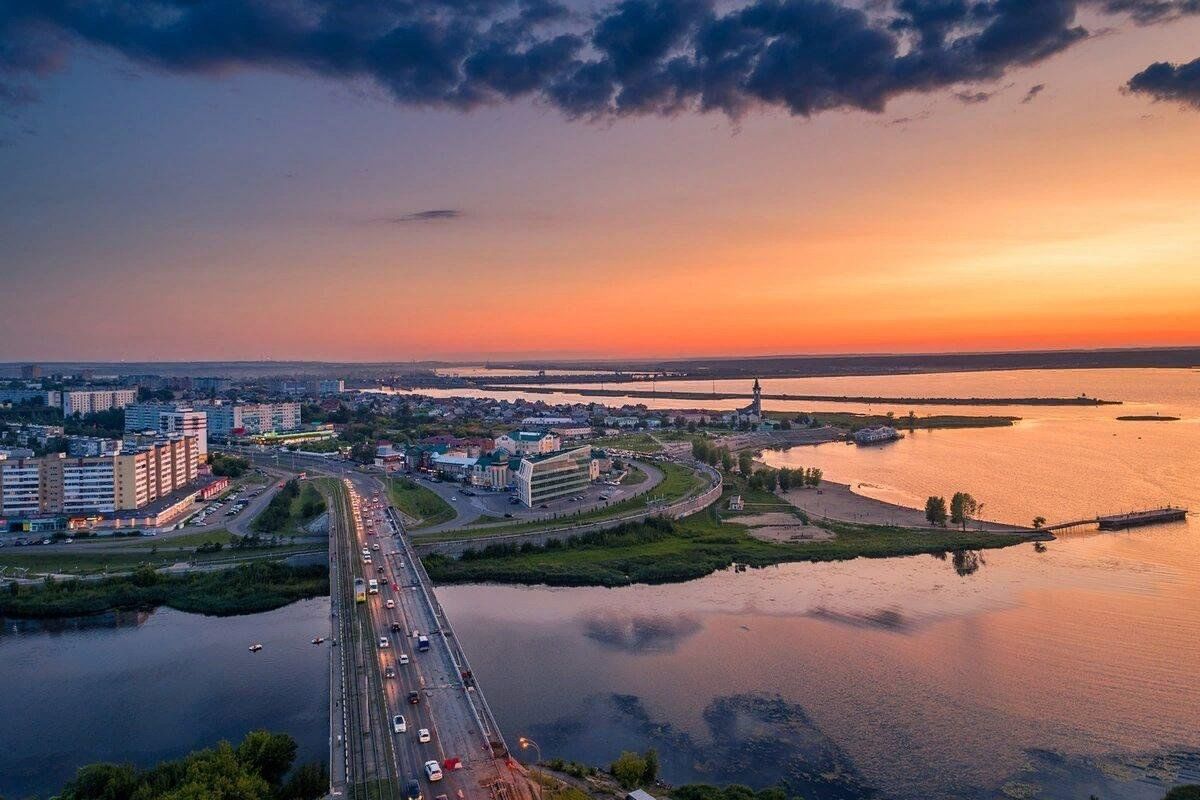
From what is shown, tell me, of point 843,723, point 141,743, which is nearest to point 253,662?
point 141,743

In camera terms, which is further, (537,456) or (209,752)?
(537,456)

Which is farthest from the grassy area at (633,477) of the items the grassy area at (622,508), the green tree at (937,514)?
the green tree at (937,514)

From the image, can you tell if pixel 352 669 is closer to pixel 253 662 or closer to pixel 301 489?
pixel 253 662

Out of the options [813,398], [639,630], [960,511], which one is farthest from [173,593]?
[813,398]

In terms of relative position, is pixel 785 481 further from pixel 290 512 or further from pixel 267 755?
pixel 267 755

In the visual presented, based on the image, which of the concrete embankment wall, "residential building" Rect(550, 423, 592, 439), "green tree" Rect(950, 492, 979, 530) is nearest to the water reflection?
the concrete embankment wall

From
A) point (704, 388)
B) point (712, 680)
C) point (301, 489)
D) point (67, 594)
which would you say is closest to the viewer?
point (712, 680)
